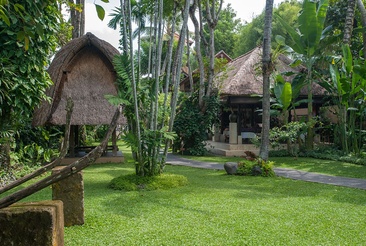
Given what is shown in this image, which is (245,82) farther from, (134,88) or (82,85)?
(134,88)

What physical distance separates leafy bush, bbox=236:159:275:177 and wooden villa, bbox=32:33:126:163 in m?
4.38

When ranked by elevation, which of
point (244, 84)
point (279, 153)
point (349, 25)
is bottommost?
point (279, 153)

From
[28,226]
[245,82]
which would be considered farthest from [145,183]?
[245,82]

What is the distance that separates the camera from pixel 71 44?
36.7ft

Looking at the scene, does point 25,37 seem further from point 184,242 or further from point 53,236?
point 184,242

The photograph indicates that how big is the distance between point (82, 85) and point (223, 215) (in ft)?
26.0

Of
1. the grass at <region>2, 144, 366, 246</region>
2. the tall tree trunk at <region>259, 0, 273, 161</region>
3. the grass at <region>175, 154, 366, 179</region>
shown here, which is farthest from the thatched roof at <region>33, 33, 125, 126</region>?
the grass at <region>175, 154, 366, 179</region>

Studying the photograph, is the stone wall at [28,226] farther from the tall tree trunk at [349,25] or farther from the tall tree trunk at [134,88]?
the tall tree trunk at [349,25]

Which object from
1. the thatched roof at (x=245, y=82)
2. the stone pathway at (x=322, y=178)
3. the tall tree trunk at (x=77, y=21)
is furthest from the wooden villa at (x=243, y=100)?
the tall tree trunk at (x=77, y=21)

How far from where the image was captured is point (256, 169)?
843cm

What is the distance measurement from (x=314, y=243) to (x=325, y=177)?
5233mm

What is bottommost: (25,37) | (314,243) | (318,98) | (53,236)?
(314,243)

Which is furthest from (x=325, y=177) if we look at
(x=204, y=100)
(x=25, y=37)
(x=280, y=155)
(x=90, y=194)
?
(x=25, y=37)

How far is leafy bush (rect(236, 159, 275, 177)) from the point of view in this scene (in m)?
8.40
